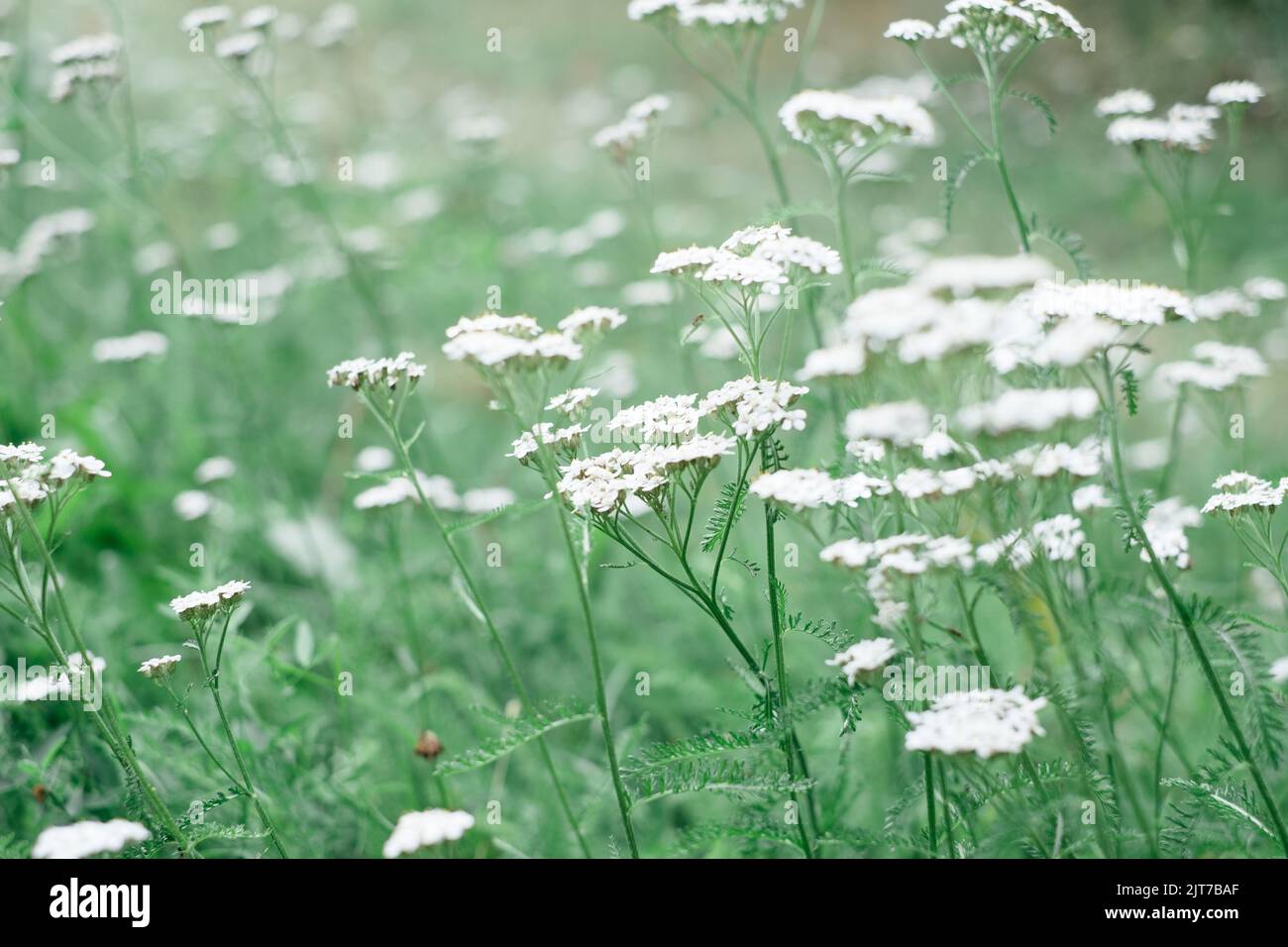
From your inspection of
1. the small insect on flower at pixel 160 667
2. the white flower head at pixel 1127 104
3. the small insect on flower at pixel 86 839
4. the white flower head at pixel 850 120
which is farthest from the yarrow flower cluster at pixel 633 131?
the small insect on flower at pixel 86 839

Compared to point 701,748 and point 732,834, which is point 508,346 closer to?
point 701,748

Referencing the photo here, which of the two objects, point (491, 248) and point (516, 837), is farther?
point (491, 248)

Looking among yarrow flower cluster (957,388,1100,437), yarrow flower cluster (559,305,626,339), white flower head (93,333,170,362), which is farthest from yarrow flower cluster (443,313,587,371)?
white flower head (93,333,170,362)

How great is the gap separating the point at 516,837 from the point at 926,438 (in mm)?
1441

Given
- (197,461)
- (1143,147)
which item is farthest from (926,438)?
(197,461)

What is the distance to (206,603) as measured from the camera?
177 centimetres

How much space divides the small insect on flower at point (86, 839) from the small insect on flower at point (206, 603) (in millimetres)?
367

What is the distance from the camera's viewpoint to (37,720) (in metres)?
2.36

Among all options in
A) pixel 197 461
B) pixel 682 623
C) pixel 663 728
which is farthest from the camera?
pixel 197 461

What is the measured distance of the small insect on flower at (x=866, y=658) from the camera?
1522 mm

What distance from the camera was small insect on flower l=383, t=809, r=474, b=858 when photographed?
4.75 feet

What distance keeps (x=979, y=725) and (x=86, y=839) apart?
4.15 feet
